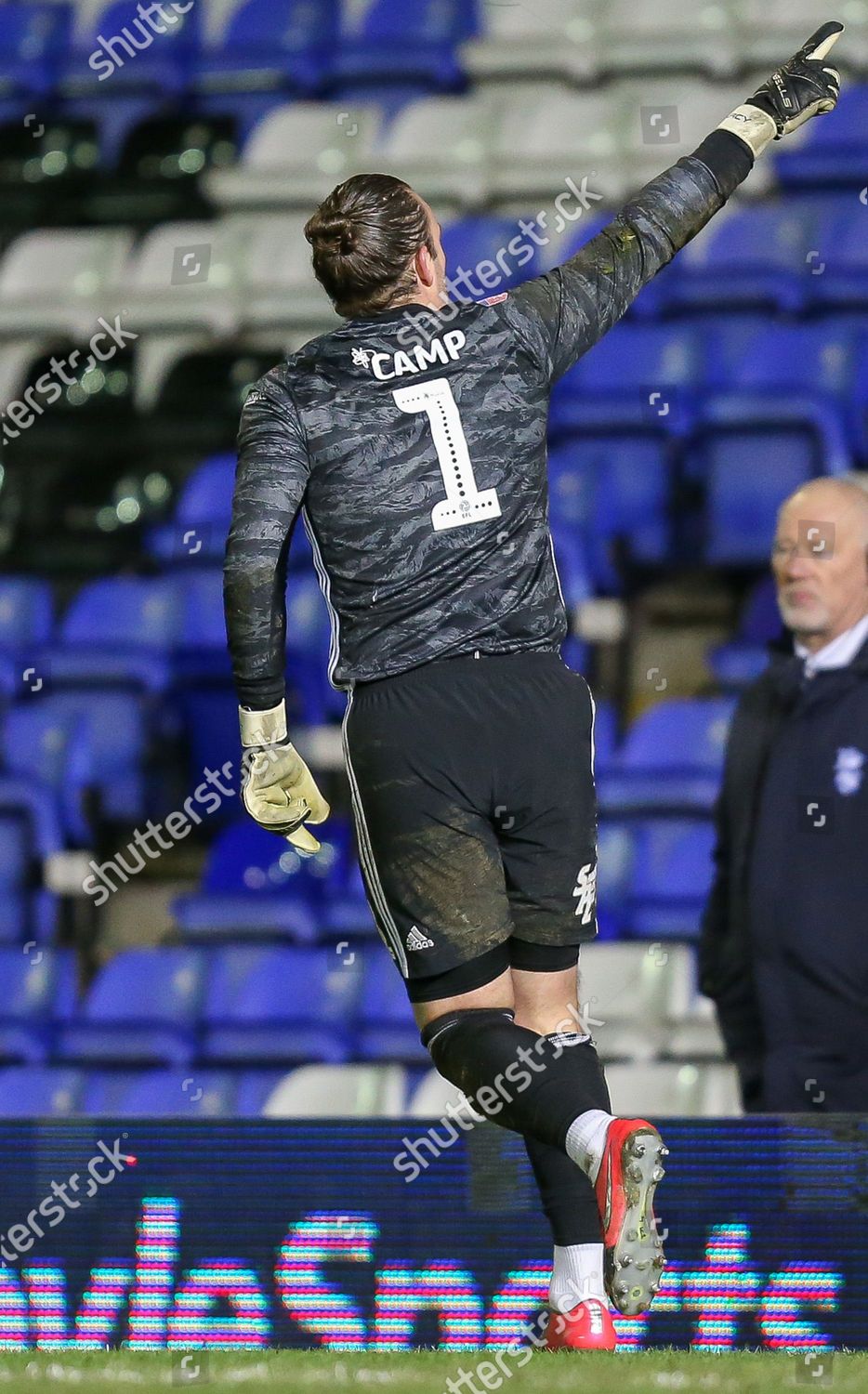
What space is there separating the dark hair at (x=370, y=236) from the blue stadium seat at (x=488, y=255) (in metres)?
3.15

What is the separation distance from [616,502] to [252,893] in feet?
5.17

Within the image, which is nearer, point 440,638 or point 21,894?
point 440,638

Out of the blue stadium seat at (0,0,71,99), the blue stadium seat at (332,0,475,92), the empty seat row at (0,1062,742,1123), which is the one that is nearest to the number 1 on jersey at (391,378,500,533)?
the empty seat row at (0,1062,742,1123)

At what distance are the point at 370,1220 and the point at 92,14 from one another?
560 centimetres

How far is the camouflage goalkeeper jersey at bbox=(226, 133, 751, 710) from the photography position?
2.78 meters

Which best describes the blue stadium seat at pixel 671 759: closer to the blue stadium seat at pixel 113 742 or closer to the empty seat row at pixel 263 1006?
the empty seat row at pixel 263 1006

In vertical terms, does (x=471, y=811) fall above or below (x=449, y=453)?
below

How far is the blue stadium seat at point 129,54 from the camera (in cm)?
722

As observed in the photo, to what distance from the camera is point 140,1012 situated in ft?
17.6

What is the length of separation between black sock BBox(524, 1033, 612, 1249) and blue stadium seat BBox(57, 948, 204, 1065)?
2616 mm

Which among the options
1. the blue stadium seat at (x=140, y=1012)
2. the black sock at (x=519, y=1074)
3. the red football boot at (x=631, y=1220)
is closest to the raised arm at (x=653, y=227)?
the black sock at (x=519, y=1074)

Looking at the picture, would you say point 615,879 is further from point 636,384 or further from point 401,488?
point 401,488

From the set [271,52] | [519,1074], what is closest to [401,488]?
[519,1074]

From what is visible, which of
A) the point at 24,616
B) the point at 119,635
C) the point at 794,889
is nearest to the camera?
the point at 794,889
